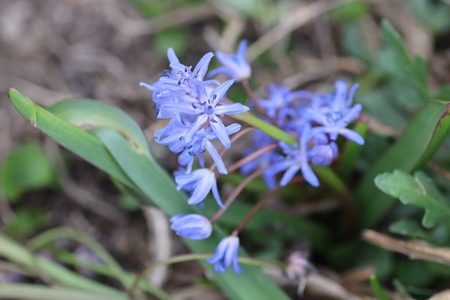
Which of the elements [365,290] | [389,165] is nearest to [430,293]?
[365,290]

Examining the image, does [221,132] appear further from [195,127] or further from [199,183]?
[199,183]

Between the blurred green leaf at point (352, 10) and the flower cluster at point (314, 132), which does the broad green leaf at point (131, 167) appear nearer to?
the flower cluster at point (314, 132)

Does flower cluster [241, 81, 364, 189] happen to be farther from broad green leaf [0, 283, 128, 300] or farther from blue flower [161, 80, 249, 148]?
broad green leaf [0, 283, 128, 300]

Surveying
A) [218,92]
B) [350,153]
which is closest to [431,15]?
[350,153]

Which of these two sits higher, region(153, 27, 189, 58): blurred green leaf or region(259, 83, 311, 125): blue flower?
region(153, 27, 189, 58): blurred green leaf

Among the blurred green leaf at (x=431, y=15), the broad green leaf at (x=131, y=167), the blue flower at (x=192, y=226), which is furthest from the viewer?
the blurred green leaf at (x=431, y=15)

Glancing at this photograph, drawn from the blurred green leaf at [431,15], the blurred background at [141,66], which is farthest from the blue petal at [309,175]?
the blurred green leaf at [431,15]

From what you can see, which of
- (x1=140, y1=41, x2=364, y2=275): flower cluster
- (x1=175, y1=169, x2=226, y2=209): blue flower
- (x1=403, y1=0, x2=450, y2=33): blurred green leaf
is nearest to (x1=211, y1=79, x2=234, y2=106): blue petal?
(x1=140, y1=41, x2=364, y2=275): flower cluster
